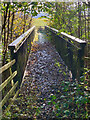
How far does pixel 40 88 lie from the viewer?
19.4 ft

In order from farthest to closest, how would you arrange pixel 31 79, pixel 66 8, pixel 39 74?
pixel 66 8, pixel 39 74, pixel 31 79

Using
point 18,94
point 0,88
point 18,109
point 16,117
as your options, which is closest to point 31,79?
Answer: point 18,94

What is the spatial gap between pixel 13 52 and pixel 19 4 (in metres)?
1.33

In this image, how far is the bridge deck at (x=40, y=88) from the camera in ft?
14.4

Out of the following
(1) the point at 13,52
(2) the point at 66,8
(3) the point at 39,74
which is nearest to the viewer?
(1) the point at 13,52

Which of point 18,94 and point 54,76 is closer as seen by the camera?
point 18,94

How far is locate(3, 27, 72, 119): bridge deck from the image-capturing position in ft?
14.4

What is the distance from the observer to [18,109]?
4418 mm

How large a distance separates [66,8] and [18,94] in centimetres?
453

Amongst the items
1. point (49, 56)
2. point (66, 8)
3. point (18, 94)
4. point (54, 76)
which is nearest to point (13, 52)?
point (18, 94)

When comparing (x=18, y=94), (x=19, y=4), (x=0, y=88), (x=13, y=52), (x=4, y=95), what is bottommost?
(x=18, y=94)

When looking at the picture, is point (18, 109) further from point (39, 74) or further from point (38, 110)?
point (39, 74)

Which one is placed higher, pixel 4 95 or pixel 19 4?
pixel 19 4

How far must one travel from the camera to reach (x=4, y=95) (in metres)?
3.94
